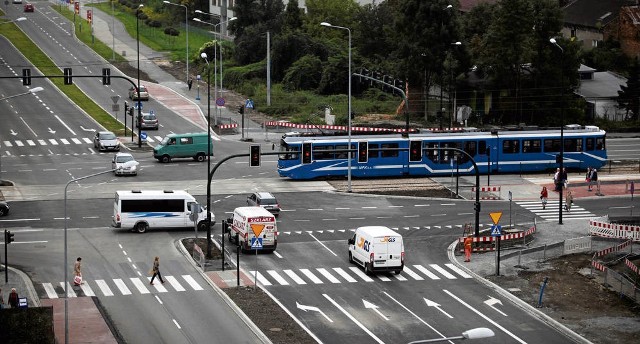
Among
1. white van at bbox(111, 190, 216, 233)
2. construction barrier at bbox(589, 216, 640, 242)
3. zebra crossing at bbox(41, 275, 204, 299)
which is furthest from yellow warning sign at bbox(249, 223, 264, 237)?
construction barrier at bbox(589, 216, 640, 242)

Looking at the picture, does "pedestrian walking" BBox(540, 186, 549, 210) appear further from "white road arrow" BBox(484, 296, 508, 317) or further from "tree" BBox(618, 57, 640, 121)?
"tree" BBox(618, 57, 640, 121)

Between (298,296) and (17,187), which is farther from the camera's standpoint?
(17,187)

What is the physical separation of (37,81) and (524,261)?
7891cm

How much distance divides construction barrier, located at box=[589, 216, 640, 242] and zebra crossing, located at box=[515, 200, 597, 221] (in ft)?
19.4

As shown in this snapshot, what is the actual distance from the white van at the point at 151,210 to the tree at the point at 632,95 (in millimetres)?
59279

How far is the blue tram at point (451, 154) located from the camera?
85750mm

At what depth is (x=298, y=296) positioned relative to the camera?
55.5 m

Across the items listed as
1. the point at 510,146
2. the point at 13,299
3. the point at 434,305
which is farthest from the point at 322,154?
the point at 13,299

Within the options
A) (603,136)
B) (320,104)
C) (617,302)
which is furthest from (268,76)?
(617,302)

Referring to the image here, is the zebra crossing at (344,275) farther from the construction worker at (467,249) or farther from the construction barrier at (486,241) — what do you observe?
the construction barrier at (486,241)

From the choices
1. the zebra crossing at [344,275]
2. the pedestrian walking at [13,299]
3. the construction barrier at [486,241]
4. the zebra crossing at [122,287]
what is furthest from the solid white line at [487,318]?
the pedestrian walking at [13,299]

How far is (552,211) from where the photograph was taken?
77.0 metres

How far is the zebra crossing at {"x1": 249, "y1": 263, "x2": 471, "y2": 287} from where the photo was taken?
191 feet

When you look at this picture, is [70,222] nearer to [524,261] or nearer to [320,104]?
[524,261]
